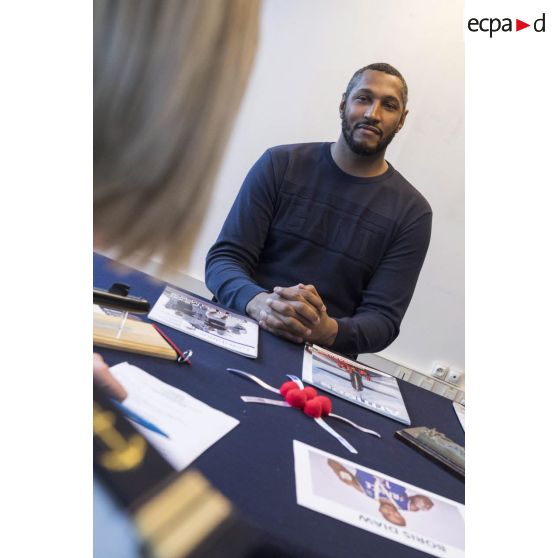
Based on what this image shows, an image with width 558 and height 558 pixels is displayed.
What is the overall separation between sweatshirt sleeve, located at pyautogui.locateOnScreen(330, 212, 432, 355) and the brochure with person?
0.53 metres

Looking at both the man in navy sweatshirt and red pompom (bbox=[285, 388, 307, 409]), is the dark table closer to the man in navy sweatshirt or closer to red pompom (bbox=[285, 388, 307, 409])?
red pompom (bbox=[285, 388, 307, 409])

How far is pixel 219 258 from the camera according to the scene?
0.98m

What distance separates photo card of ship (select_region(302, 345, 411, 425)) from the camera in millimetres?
612

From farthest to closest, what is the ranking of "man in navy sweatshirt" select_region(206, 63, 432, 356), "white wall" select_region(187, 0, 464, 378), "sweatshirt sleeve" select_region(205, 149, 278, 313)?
"white wall" select_region(187, 0, 464, 378) → "man in navy sweatshirt" select_region(206, 63, 432, 356) → "sweatshirt sleeve" select_region(205, 149, 278, 313)

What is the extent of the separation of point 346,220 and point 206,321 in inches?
22.3

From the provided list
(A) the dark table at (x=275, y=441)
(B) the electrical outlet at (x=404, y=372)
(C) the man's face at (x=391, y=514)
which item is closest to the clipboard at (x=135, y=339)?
(A) the dark table at (x=275, y=441)

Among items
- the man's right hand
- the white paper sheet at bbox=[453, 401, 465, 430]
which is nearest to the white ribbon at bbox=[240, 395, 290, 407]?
the man's right hand

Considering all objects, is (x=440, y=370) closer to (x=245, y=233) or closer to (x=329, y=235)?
(x=329, y=235)
